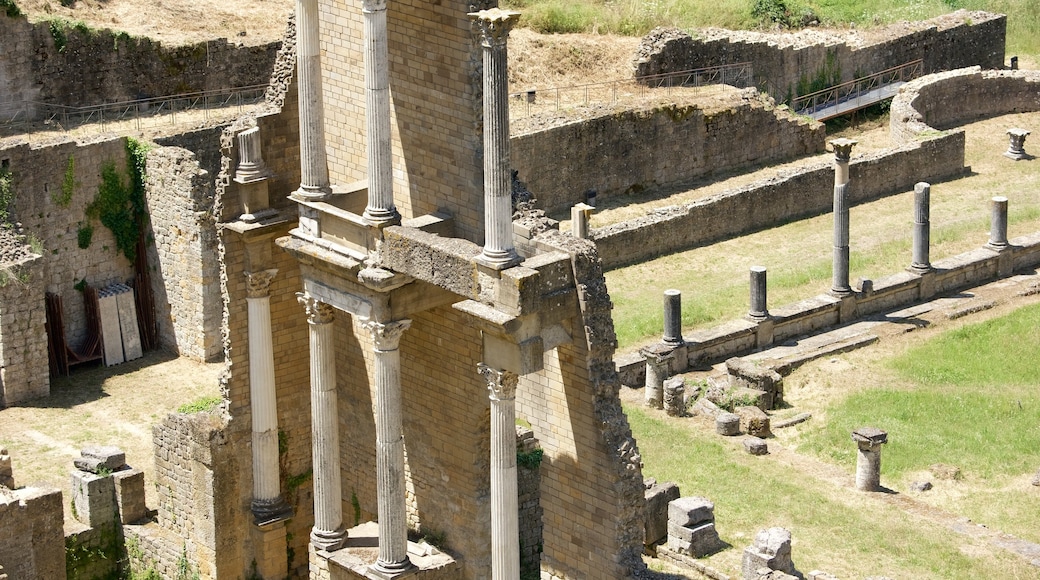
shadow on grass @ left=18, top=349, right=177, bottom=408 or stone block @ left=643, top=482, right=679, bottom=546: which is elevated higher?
stone block @ left=643, top=482, right=679, bottom=546

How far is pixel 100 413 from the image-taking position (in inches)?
1282

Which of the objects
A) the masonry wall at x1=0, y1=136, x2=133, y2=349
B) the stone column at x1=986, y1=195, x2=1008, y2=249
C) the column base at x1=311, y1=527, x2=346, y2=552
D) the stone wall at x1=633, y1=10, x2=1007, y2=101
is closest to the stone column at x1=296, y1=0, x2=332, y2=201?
the column base at x1=311, y1=527, x2=346, y2=552

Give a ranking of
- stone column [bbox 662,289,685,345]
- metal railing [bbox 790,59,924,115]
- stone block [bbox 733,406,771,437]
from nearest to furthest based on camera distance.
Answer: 1. stone block [bbox 733,406,771,437]
2. stone column [bbox 662,289,685,345]
3. metal railing [bbox 790,59,924,115]

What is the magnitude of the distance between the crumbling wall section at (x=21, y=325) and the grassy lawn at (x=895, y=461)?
31.2 ft

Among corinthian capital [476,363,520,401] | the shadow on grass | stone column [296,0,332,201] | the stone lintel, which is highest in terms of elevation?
stone column [296,0,332,201]

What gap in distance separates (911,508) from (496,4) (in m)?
10.6

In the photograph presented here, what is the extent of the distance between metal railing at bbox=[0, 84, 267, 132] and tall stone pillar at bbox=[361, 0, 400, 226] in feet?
51.1

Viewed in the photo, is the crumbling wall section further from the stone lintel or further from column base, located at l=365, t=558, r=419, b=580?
the stone lintel

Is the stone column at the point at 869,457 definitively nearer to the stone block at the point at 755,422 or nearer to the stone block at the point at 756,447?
the stone block at the point at 756,447

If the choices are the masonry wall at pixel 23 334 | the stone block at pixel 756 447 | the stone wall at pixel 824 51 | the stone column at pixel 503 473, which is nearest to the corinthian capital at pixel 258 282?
the stone column at pixel 503 473

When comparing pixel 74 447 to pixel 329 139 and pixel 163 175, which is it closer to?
pixel 163 175

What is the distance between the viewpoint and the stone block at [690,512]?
2672 cm

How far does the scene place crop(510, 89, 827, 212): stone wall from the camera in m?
40.4

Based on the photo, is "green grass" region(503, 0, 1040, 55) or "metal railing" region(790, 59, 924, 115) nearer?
"green grass" region(503, 0, 1040, 55)
